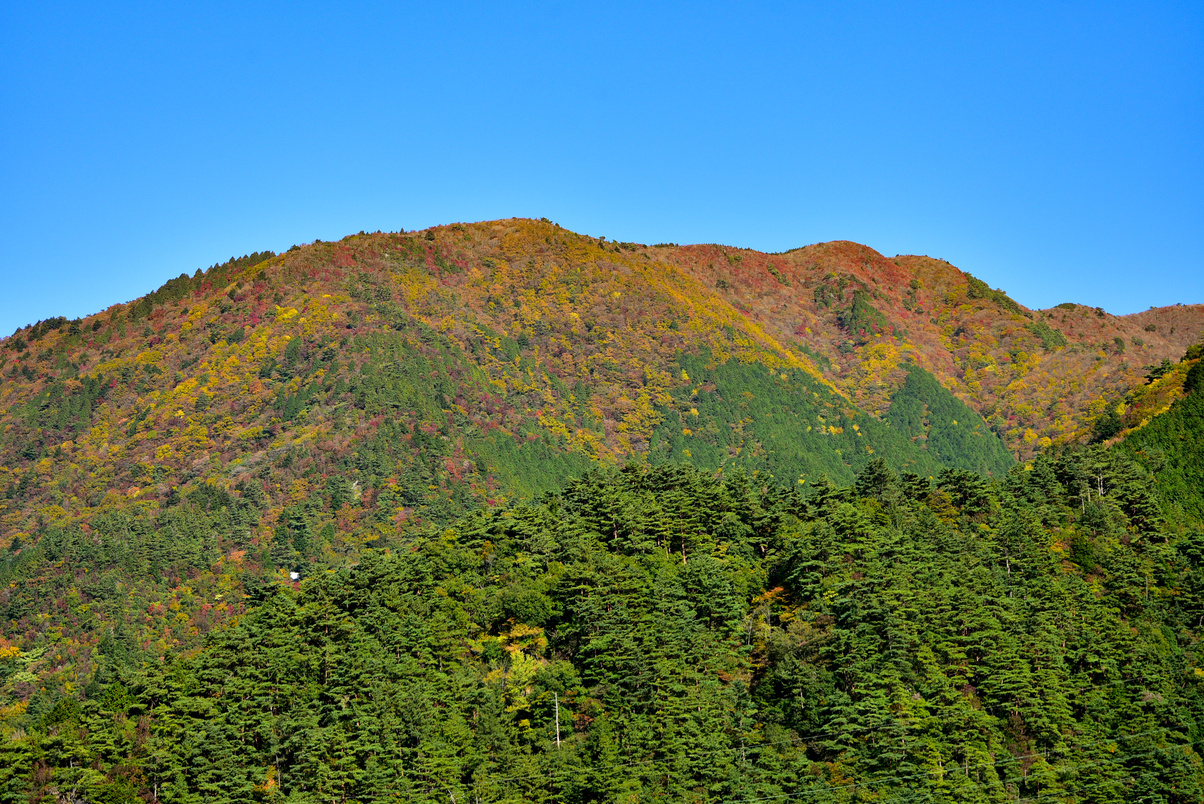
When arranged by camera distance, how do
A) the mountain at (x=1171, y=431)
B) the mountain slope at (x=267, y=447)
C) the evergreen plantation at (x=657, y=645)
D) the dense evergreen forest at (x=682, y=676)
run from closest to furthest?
the dense evergreen forest at (x=682, y=676) → the evergreen plantation at (x=657, y=645) → the mountain at (x=1171, y=431) → the mountain slope at (x=267, y=447)

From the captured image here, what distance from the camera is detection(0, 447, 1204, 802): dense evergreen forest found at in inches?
2778

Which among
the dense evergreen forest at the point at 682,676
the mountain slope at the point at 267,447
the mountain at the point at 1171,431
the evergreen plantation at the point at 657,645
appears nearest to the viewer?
the dense evergreen forest at the point at 682,676

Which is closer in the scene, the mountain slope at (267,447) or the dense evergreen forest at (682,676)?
the dense evergreen forest at (682,676)

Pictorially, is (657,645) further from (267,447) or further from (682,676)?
(267,447)

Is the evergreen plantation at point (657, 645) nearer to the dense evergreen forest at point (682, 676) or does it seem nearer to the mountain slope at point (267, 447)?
the dense evergreen forest at point (682, 676)

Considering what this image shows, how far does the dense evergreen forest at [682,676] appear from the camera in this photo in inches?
2778

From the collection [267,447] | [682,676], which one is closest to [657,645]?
[682,676]

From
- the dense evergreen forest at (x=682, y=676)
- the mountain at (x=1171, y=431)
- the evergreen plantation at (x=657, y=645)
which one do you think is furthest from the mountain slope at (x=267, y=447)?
the mountain at (x=1171, y=431)

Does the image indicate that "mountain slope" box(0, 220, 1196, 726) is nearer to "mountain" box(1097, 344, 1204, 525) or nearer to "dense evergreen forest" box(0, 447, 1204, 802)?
"dense evergreen forest" box(0, 447, 1204, 802)

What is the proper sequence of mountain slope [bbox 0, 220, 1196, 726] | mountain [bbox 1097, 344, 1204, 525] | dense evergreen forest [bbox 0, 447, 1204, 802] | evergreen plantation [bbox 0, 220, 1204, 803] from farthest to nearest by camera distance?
1. mountain slope [bbox 0, 220, 1196, 726]
2. mountain [bbox 1097, 344, 1204, 525]
3. evergreen plantation [bbox 0, 220, 1204, 803]
4. dense evergreen forest [bbox 0, 447, 1204, 802]

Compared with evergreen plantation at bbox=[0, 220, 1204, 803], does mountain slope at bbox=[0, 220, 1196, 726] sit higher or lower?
higher

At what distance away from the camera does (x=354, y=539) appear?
463ft

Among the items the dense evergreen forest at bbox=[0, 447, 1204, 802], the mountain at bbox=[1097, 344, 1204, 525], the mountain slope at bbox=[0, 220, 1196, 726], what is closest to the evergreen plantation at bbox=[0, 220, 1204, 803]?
the dense evergreen forest at bbox=[0, 447, 1204, 802]

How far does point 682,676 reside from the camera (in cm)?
7706
